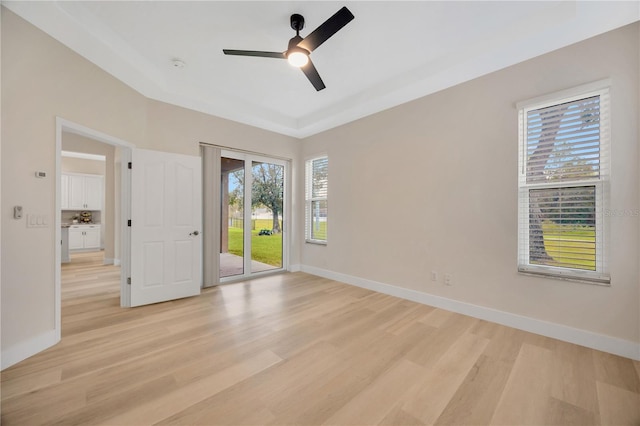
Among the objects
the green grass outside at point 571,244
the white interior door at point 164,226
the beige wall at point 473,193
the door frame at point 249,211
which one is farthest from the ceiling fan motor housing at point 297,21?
the green grass outside at point 571,244

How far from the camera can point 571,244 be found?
2.53 metres

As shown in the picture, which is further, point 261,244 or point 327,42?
point 261,244

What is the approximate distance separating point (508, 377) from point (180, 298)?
395cm

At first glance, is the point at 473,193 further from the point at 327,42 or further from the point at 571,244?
the point at 327,42

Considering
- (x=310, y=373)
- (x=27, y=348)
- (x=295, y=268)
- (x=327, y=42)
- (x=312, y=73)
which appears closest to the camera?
(x=310, y=373)

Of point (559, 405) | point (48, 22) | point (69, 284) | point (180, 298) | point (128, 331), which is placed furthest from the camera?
point (69, 284)

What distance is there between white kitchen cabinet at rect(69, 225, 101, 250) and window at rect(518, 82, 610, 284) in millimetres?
10429

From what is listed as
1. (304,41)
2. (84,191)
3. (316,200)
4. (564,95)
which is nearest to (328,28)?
(304,41)

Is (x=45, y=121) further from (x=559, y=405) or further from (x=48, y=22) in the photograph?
(x=559, y=405)

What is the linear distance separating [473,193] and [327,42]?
8.04 feet

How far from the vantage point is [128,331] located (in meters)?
2.71

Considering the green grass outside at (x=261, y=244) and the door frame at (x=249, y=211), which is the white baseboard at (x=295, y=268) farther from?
the green grass outside at (x=261, y=244)

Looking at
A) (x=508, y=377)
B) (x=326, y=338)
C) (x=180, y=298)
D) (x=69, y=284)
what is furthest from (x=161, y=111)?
(x=508, y=377)

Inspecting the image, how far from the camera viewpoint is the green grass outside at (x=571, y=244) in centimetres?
242
